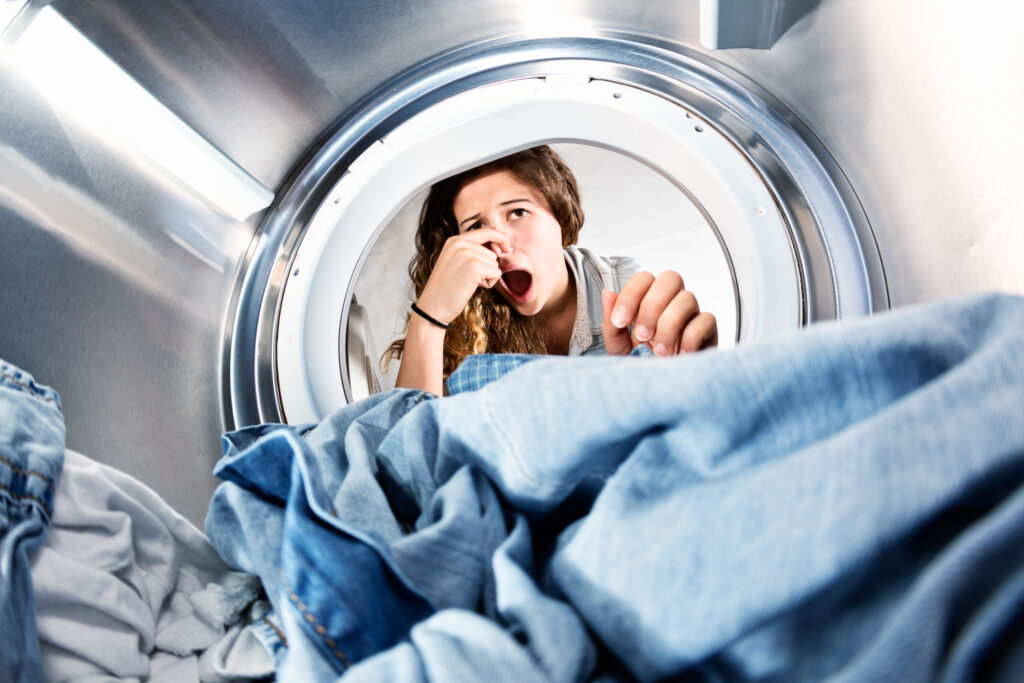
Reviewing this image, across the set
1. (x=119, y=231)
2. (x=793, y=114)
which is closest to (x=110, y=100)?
(x=119, y=231)

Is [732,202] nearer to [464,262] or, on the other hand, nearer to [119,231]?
[464,262]

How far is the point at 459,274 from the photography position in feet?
4.09

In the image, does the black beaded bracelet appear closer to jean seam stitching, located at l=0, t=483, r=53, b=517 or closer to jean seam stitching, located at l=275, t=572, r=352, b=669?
jean seam stitching, located at l=0, t=483, r=53, b=517

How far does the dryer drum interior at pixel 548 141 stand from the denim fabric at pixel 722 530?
0.46 metres

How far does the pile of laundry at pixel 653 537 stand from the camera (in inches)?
10.3

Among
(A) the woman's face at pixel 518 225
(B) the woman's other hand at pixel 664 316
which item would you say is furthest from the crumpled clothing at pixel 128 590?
(A) the woman's face at pixel 518 225

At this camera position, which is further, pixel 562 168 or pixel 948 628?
pixel 562 168

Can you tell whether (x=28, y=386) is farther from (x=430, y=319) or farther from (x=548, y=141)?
(x=430, y=319)

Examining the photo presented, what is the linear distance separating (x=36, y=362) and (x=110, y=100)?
258mm

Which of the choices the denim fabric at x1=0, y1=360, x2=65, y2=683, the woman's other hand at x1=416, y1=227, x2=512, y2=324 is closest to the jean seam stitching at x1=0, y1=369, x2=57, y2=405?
the denim fabric at x1=0, y1=360, x2=65, y2=683

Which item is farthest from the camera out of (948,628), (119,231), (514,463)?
(119,231)

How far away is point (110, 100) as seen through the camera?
69 cm

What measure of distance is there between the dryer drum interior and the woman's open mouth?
50cm

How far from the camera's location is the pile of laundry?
0.26 metres
